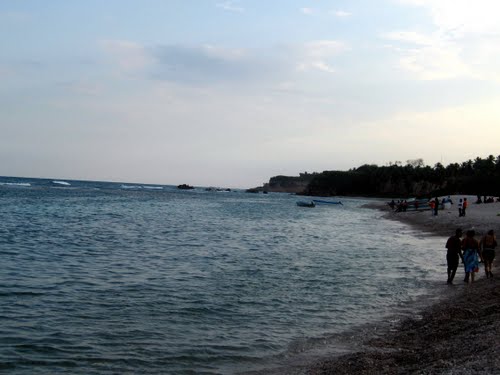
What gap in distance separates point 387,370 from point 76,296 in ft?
28.7

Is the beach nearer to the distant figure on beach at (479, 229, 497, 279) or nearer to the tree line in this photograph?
the distant figure on beach at (479, 229, 497, 279)

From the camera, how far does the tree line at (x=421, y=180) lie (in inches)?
3981

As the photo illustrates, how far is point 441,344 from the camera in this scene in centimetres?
933

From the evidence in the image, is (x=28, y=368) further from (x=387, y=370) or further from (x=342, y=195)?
(x=342, y=195)

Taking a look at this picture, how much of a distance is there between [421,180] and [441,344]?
149219mm

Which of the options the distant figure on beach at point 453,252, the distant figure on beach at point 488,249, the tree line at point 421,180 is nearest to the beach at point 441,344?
the distant figure on beach at point 453,252

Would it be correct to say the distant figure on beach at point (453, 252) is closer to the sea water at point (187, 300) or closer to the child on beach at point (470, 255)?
the child on beach at point (470, 255)

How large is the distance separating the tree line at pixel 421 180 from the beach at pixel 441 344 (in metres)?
87.7

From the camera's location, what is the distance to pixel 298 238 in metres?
33.7

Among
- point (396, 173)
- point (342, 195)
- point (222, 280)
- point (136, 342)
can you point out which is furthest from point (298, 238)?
point (342, 195)

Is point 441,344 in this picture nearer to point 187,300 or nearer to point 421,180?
point 187,300

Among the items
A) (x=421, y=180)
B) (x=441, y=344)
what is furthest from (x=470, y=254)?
(x=421, y=180)

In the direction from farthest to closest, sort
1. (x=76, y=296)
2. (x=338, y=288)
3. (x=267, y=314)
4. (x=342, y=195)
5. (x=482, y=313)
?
1. (x=342, y=195)
2. (x=338, y=288)
3. (x=76, y=296)
4. (x=267, y=314)
5. (x=482, y=313)

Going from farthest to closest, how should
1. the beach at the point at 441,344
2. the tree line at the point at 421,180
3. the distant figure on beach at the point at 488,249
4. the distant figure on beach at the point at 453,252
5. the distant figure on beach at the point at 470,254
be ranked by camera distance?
the tree line at the point at 421,180
the distant figure on beach at the point at 488,249
the distant figure on beach at the point at 453,252
the distant figure on beach at the point at 470,254
the beach at the point at 441,344
